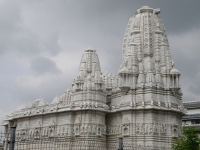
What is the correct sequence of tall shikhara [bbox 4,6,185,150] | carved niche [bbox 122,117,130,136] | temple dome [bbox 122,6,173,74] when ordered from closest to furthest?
tall shikhara [bbox 4,6,185,150] → carved niche [bbox 122,117,130,136] → temple dome [bbox 122,6,173,74]

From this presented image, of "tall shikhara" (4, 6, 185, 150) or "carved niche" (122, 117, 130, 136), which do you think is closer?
"tall shikhara" (4, 6, 185, 150)

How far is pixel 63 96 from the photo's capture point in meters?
53.7

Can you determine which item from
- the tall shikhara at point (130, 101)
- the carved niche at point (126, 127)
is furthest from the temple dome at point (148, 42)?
the carved niche at point (126, 127)

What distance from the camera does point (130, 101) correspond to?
43.9 metres

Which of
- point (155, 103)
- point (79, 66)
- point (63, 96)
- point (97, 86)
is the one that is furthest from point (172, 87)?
point (63, 96)

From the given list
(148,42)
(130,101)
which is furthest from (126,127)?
(148,42)

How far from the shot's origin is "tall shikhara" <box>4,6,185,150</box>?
141 ft

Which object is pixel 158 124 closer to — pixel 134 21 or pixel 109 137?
pixel 109 137

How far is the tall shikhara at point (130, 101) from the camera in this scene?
1688 inches

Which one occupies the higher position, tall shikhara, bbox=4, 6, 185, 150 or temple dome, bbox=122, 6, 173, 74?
temple dome, bbox=122, 6, 173, 74

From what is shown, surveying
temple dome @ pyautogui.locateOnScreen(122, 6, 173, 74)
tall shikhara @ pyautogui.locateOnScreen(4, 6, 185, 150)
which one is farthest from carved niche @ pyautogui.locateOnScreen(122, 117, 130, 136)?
temple dome @ pyautogui.locateOnScreen(122, 6, 173, 74)

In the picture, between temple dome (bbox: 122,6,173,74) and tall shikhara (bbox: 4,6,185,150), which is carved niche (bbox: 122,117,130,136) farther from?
temple dome (bbox: 122,6,173,74)

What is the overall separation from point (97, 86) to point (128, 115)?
5980 millimetres

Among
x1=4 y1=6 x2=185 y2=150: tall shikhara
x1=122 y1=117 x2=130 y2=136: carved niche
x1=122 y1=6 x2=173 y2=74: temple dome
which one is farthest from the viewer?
x1=122 y1=6 x2=173 y2=74: temple dome
